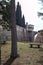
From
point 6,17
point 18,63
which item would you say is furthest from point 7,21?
point 18,63

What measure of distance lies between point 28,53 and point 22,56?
2.97 ft

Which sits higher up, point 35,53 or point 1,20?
point 1,20

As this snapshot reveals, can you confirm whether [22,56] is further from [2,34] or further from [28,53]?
[2,34]

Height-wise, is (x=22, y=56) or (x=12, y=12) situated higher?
(x=12, y=12)

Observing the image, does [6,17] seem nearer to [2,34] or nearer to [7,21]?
[7,21]

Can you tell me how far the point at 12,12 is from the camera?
41.1 feet

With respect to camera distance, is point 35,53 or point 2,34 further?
point 2,34

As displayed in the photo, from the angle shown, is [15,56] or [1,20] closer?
[15,56]

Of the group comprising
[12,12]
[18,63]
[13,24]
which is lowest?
[18,63]

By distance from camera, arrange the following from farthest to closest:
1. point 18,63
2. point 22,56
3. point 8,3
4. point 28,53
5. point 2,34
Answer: point 2,34 → point 8,3 → point 28,53 → point 22,56 → point 18,63

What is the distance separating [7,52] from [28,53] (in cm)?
152

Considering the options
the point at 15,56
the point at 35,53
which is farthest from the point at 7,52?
the point at 35,53

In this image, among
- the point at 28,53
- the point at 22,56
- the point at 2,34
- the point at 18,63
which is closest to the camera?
the point at 18,63

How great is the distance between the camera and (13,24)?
488 inches
